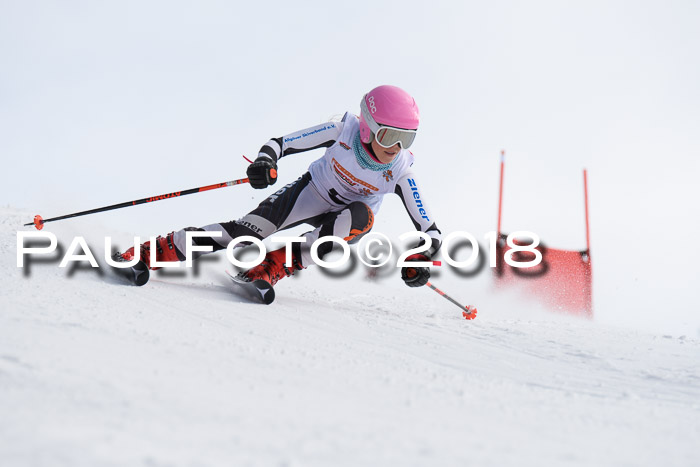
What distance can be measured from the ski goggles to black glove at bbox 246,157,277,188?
2.05 ft

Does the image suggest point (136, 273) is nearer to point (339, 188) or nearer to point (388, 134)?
point (339, 188)

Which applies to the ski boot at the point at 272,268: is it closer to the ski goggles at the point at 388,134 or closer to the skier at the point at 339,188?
the skier at the point at 339,188

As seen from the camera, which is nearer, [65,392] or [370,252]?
[65,392]

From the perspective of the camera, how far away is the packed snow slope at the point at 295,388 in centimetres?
111

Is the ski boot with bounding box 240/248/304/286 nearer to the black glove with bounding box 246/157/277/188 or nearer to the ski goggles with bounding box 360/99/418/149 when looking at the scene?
the black glove with bounding box 246/157/277/188

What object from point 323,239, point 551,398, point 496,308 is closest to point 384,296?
point 496,308

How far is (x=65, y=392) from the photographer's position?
1.25 m

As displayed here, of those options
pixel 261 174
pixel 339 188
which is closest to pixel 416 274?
pixel 339 188

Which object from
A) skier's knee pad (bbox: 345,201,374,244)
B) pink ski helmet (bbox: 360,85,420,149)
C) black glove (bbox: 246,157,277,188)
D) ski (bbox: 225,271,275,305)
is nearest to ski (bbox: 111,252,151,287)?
ski (bbox: 225,271,275,305)

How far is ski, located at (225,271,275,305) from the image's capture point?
3.14 m

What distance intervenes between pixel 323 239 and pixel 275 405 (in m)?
2.08

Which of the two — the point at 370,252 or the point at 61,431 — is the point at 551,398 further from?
the point at 370,252

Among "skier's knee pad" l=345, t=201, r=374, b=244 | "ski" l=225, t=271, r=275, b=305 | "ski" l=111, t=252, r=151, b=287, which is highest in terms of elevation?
"skier's knee pad" l=345, t=201, r=374, b=244

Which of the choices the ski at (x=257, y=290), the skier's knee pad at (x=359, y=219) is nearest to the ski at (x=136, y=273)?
the ski at (x=257, y=290)
